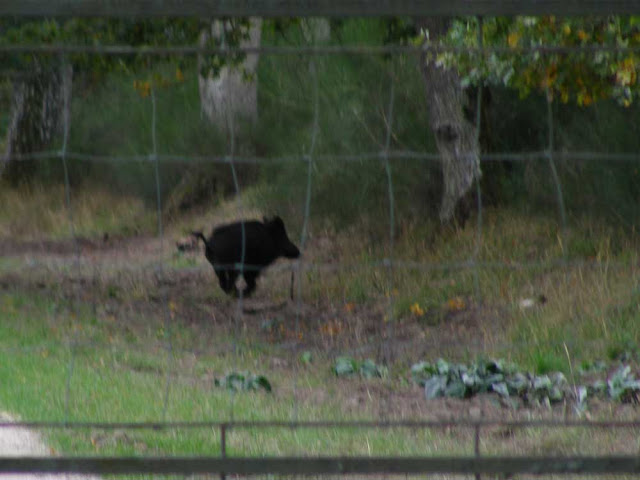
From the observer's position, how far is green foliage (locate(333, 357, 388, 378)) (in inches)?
280

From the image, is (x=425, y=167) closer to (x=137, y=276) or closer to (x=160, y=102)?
(x=137, y=276)

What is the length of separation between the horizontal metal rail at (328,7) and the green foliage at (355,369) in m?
4.12

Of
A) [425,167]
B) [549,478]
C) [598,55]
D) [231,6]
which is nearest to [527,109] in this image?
[425,167]

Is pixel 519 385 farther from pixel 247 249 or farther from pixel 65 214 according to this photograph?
pixel 65 214

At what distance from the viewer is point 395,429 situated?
5641 millimetres

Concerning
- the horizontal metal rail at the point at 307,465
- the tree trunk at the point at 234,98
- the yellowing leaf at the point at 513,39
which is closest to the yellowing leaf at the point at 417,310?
the yellowing leaf at the point at 513,39

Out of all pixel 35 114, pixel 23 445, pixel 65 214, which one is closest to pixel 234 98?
pixel 35 114

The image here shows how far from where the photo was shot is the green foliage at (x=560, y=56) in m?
5.88

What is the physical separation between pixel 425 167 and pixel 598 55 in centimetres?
575

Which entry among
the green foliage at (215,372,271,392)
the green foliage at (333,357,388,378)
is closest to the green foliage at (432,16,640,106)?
the green foliage at (333,357,388,378)

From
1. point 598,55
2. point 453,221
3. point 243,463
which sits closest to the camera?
point 243,463

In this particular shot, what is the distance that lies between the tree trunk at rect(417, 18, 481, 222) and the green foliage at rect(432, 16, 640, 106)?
3.61 m

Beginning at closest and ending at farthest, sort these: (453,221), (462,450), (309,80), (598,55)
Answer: (462,450) → (598,55) → (453,221) → (309,80)

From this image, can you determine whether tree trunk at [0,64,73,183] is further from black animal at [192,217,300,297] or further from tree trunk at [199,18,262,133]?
black animal at [192,217,300,297]
